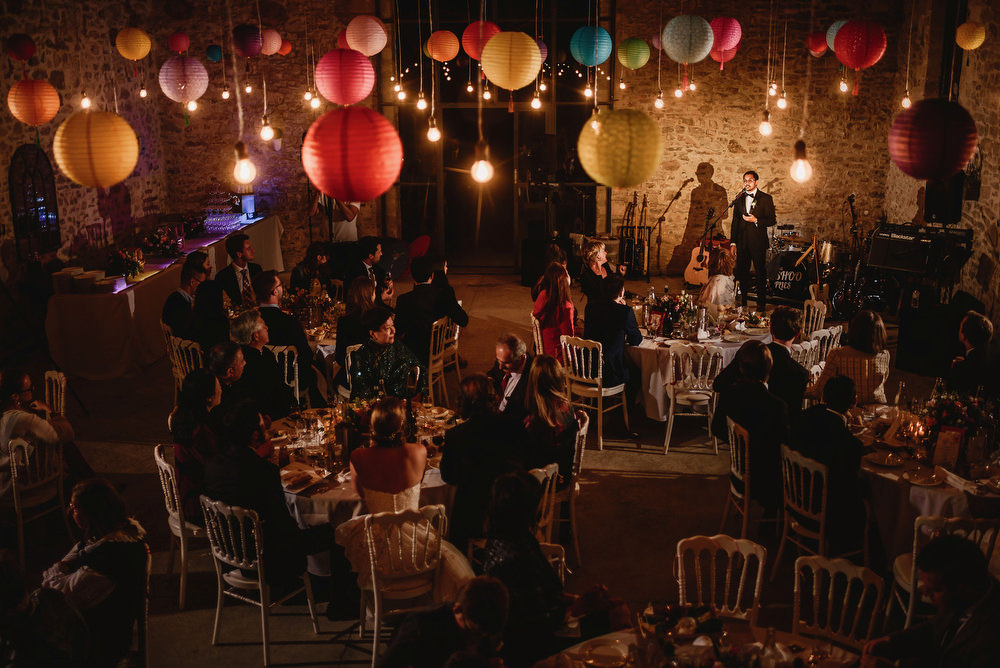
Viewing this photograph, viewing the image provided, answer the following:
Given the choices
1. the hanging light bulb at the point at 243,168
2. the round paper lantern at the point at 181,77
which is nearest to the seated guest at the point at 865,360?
the hanging light bulb at the point at 243,168

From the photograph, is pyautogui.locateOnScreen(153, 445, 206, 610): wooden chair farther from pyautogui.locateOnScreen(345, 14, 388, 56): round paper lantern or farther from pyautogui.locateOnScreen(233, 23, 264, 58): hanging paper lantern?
pyautogui.locateOnScreen(233, 23, 264, 58): hanging paper lantern

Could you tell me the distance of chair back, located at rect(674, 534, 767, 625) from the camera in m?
3.65

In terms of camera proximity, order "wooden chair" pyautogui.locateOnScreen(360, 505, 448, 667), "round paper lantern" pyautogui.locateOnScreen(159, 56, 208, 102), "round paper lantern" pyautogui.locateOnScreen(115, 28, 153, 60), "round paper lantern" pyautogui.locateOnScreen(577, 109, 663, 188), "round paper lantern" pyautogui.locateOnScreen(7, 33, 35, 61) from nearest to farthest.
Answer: "round paper lantern" pyautogui.locateOnScreen(577, 109, 663, 188) < "wooden chair" pyautogui.locateOnScreen(360, 505, 448, 667) < "round paper lantern" pyautogui.locateOnScreen(7, 33, 35, 61) < "round paper lantern" pyautogui.locateOnScreen(159, 56, 208, 102) < "round paper lantern" pyautogui.locateOnScreen(115, 28, 153, 60)

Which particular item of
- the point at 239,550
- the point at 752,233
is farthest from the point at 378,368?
the point at 752,233

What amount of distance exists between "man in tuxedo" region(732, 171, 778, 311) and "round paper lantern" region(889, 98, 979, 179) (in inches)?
247

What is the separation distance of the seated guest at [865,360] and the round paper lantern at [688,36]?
2.68 meters

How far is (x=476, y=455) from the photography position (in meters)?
4.41

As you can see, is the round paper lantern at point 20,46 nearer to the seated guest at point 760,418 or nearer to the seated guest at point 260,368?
the seated guest at point 260,368

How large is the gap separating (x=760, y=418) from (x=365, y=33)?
4614 mm

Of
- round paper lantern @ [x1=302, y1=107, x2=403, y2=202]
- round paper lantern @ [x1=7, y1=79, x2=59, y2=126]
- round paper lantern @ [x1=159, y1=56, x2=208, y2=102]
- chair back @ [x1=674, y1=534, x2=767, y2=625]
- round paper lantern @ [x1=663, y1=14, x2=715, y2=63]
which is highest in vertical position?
round paper lantern @ [x1=663, y1=14, x2=715, y2=63]

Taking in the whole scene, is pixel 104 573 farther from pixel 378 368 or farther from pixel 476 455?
pixel 378 368

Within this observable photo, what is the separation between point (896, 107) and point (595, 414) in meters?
7.12

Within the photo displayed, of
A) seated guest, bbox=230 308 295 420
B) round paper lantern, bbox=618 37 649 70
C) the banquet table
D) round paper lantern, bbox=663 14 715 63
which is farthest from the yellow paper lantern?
the banquet table

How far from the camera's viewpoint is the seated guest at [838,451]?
15.4 ft
